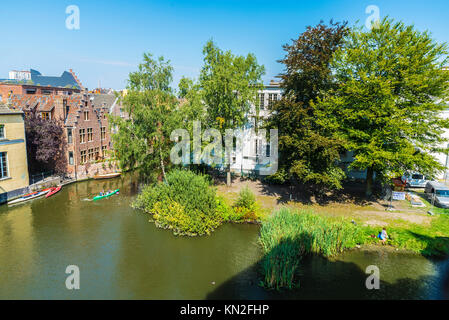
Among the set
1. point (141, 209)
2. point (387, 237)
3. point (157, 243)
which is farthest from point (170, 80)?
point (387, 237)

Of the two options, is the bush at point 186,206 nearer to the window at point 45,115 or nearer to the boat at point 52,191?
the boat at point 52,191

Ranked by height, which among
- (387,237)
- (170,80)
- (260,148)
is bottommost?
(387,237)

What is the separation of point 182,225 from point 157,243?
2.27m

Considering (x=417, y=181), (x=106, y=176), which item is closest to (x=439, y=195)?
(x=417, y=181)

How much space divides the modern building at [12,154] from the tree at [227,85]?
19.1 metres

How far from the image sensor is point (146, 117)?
26625 millimetres

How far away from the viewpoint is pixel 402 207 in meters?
25.2

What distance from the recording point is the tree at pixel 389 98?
23047 millimetres

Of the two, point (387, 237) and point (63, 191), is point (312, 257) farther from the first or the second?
point (63, 191)

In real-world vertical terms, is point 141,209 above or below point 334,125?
below

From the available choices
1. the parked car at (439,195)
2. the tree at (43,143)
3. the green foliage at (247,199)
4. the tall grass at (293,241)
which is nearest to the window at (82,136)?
the tree at (43,143)

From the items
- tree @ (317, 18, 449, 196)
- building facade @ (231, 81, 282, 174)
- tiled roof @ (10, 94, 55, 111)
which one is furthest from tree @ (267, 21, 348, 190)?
tiled roof @ (10, 94, 55, 111)

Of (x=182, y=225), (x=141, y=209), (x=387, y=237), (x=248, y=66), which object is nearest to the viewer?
(x=387, y=237)
